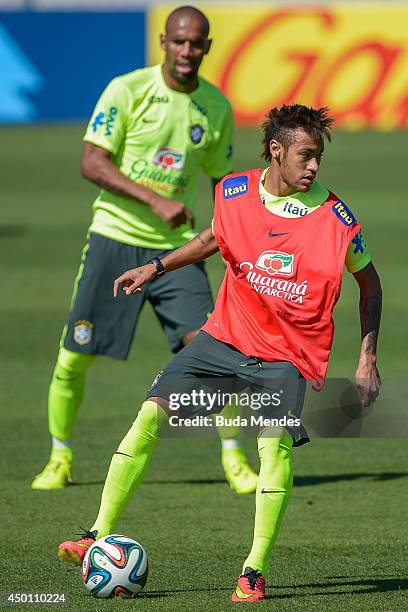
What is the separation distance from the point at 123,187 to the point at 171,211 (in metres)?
0.42

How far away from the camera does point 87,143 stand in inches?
317

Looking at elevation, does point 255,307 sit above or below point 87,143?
below

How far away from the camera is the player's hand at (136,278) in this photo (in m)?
6.04

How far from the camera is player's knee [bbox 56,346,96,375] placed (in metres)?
8.12

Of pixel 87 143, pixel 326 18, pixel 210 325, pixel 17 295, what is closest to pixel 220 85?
pixel 326 18

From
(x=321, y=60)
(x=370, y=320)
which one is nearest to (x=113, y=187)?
(x=370, y=320)

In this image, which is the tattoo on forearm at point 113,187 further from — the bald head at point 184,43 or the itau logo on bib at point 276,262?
the itau logo on bib at point 276,262

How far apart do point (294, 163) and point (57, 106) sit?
1091 inches

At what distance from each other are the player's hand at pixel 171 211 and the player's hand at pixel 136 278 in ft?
4.84

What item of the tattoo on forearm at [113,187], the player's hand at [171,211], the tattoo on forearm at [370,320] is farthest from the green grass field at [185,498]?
the tattoo on forearm at [113,187]

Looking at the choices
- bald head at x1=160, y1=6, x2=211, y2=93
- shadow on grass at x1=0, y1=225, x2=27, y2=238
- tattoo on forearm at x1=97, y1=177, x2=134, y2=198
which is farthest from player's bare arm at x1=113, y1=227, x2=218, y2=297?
shadow on grass at x1=0, y1=225, x2=27, y2=238

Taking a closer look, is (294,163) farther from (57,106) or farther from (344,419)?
(57,106)

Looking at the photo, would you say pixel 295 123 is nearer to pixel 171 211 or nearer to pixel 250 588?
pixel 171 211

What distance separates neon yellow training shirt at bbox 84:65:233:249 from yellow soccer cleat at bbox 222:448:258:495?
1.27 m
